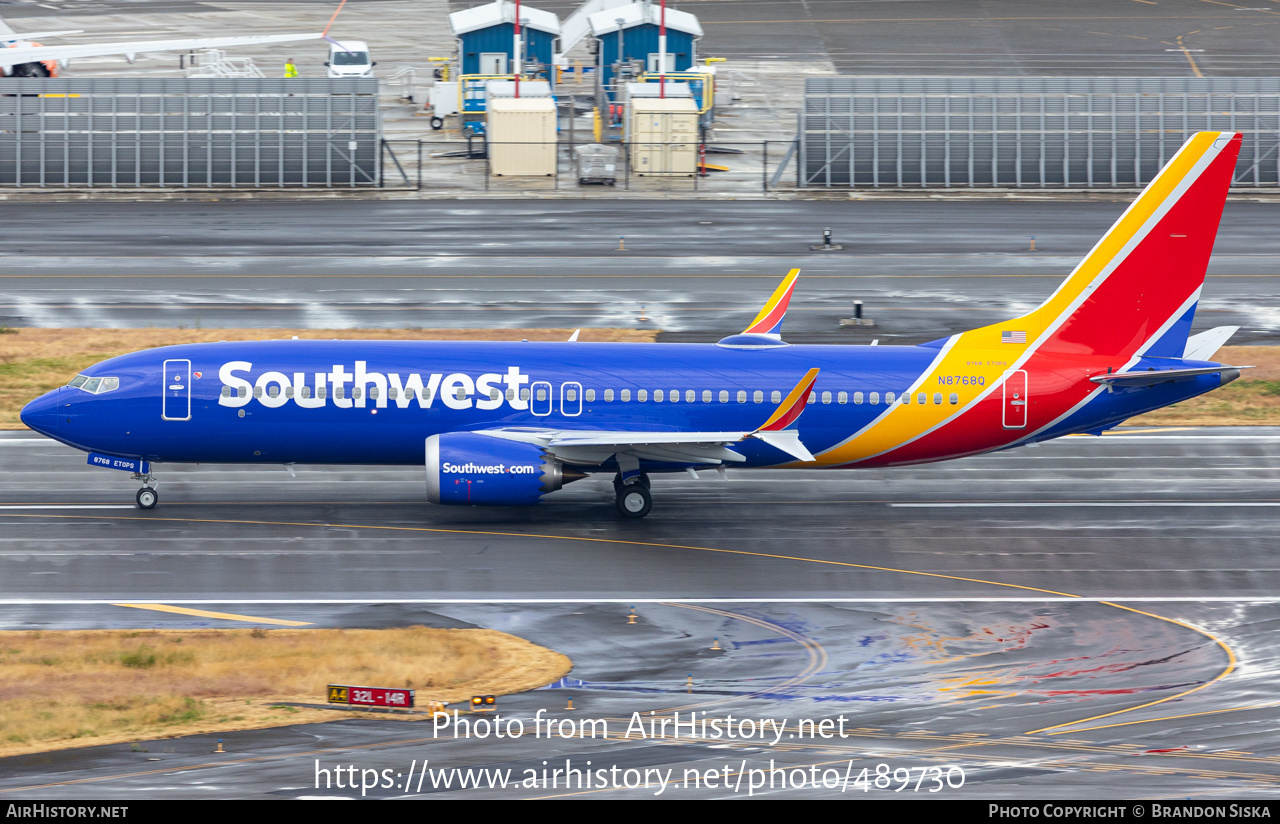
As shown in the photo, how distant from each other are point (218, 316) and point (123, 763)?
37255 mm

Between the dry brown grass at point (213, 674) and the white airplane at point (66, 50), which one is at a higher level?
the white airplane at point (66, 50)

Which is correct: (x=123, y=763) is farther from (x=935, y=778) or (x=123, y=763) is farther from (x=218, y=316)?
(x=218, y=316)

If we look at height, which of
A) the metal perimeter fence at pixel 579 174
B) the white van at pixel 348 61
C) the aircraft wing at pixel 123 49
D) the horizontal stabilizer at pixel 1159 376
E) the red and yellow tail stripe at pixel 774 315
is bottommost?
the horizontal stabilizer at pixel 1159 376

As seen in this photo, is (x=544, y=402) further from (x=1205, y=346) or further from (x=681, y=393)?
(x=1205, y=346)

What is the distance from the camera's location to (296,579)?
119 feet

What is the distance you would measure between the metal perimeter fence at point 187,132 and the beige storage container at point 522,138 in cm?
680

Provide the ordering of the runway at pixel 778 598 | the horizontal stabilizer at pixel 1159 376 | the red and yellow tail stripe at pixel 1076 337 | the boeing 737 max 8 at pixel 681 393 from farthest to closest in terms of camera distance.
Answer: the red and yellow tail stripe at pixel 1076 337, the horizontal stabilizer at pixel 1159 376, the boeing 737 max 8 at pixel 681 393, the runway at pixel 778 598

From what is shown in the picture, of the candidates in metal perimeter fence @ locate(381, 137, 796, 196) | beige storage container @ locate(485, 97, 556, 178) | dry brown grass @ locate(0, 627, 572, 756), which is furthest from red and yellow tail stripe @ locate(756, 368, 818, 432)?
beige storage container @ locate(485, 97, 556, 178)

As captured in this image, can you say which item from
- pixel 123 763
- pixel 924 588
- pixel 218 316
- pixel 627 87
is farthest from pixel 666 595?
pixel 627 87

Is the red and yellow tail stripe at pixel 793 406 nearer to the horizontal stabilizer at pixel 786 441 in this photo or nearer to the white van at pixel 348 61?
the horizontal stabilizer at pixel 786 441

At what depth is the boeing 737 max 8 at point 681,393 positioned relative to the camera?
131ft

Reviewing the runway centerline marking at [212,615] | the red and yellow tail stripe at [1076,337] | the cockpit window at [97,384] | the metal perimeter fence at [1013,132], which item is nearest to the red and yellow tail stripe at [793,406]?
the red and yellow tail stripe at [1076,337]

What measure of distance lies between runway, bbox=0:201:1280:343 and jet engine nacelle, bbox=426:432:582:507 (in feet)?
68.4

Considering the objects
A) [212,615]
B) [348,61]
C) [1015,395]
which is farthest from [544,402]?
[348,61]
